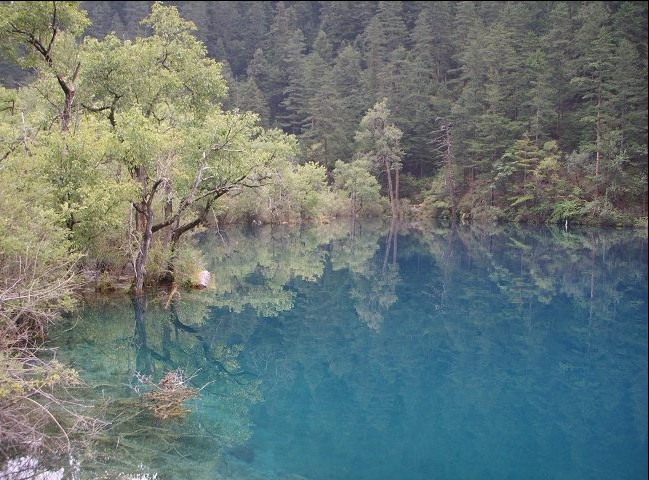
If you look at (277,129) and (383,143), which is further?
(383,143)

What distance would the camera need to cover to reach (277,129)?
153 feet

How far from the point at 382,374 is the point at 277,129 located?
36464mm

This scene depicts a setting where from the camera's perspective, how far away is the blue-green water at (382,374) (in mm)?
8445

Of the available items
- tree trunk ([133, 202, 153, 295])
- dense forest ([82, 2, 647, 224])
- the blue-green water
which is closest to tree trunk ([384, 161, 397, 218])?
dense forest ([82, 2, 647, 224])

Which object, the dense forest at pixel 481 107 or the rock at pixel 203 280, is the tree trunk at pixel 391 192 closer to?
the dense forest at pixel 481 107

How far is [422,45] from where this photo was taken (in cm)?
Result: 7144

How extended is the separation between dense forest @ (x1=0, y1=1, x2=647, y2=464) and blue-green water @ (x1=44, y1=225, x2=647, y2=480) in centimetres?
188

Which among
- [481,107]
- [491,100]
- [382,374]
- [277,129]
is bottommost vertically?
[382,374]

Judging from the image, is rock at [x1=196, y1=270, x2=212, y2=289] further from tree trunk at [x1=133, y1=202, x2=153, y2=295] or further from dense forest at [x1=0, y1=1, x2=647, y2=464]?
tree trunk at [x1=133, y1=202, x2=153, y2=295]

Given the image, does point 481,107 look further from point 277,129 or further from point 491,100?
point 277,129

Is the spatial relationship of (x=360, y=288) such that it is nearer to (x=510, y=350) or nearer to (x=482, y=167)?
(x=510, y=350)

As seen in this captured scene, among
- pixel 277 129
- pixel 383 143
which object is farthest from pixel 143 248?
pixel 383 143

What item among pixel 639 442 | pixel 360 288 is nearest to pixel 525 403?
pixel 639 442

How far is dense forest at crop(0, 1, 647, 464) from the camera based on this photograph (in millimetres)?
15109
